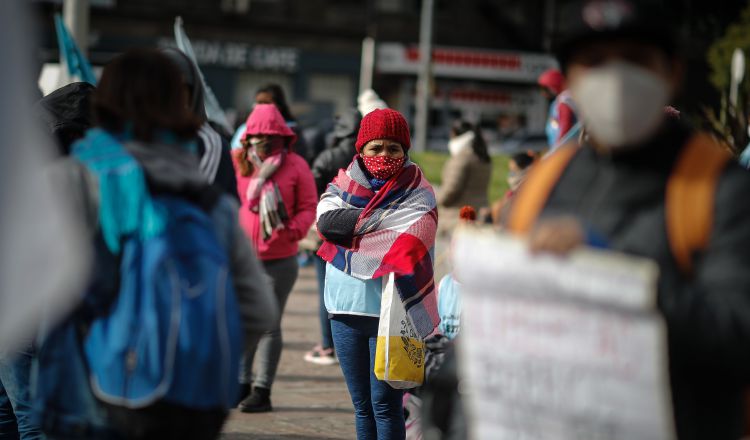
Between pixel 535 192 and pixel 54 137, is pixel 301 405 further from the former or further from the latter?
pixel 535 192

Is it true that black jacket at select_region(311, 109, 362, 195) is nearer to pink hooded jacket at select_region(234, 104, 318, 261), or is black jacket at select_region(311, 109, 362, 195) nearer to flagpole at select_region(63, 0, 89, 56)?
pink hooded jacket at select_region(234, 104, 318, 261)

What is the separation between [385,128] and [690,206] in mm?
3278

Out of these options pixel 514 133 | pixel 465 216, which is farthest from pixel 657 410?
pixel 514 133

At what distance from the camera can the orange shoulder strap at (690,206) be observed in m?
2.63

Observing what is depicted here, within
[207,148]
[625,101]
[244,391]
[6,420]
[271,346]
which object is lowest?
[244,391]

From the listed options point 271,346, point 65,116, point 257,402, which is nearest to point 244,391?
point 257,402

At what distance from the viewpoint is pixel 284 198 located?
293 inches

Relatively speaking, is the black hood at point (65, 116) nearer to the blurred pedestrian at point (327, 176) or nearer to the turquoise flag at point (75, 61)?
the turquoise flag at point (75, 61)

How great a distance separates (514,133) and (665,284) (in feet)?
115

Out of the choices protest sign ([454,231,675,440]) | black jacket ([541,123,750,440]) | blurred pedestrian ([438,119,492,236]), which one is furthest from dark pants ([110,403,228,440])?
blurred pedestrian ([438,119,492,236])

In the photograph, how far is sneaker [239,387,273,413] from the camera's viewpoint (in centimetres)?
736

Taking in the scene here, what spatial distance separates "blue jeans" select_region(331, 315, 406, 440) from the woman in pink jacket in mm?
1748

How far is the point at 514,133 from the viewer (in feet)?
123

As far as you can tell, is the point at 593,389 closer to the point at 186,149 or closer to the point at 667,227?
the point at 667,227
